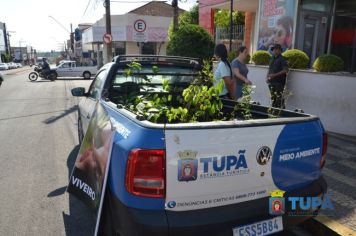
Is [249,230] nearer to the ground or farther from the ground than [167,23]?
nearer to the ground

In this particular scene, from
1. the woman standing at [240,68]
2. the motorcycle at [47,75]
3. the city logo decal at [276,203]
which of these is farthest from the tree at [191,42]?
the motorcycle at [47,75]

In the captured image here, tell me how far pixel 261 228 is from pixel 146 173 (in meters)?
1.02

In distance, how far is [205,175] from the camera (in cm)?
232

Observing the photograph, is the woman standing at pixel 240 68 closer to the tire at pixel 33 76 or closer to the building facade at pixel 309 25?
the building facade at pixel 309 25

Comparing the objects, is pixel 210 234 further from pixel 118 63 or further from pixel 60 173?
pixel 60 173

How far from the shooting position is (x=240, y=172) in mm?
2451

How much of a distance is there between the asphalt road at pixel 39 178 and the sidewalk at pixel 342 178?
454 millimetres

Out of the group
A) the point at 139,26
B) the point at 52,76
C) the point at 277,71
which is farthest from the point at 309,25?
the point at 52,76

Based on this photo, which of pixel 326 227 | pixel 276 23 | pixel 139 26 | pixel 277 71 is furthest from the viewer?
pixel 139 26

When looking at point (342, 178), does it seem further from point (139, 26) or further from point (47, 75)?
point (47, 75)

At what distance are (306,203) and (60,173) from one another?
12.1 feet

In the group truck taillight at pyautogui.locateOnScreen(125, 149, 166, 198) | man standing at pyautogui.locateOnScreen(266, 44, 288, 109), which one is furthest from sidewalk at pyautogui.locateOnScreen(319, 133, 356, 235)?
truck taillight at pyautogui.locateOnScreen(125, 149, 166, 198)

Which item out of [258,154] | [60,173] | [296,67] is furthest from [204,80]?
[296,67]

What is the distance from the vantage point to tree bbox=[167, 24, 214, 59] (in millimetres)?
13094
